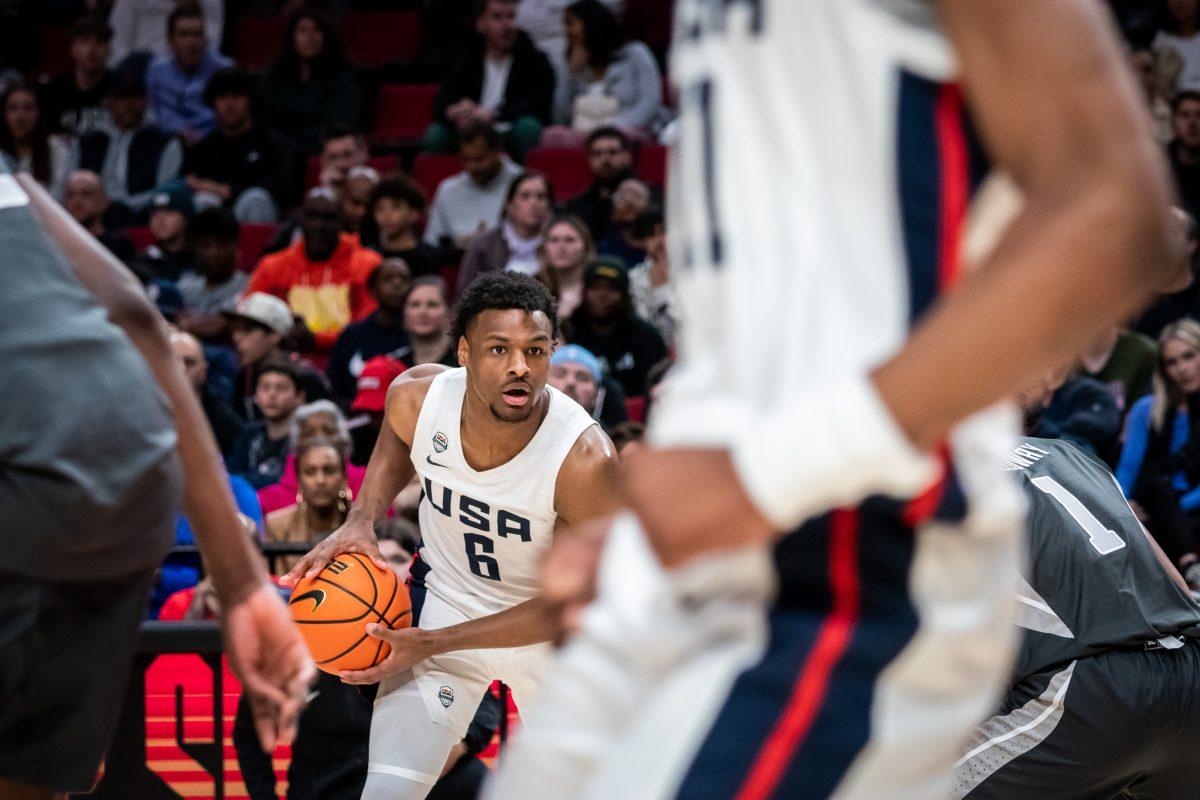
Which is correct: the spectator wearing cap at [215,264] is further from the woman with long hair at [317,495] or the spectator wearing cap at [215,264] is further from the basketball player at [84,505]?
the basketball player at [84,505]

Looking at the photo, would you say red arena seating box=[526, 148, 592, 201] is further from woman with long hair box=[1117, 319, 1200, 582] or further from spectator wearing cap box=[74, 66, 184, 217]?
woman with long hair box=[1117, 319, 1200, 582]

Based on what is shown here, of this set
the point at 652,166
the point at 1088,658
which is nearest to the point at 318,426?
the point at 652,166

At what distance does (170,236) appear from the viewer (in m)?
10.7

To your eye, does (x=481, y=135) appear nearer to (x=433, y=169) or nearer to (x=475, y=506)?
(x=433, y=169)

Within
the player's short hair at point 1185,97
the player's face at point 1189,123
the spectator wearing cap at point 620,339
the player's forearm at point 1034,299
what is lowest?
the spectator wearing cap at point 620,339

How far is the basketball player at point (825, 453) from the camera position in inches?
58.2

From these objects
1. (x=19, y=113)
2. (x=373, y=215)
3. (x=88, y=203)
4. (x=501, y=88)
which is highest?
(x=501, y=88)

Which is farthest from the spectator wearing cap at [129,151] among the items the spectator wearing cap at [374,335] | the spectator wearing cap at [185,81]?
the spectator wearing cap at [374,335]

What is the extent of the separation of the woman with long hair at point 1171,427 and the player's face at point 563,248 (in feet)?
10.1

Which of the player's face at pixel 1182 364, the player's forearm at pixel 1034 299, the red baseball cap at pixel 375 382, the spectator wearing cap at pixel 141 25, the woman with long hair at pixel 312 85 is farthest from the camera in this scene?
the spectator wearing cap at pixel 141 25

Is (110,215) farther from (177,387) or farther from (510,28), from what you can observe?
(177,387)

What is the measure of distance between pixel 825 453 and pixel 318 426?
598cm

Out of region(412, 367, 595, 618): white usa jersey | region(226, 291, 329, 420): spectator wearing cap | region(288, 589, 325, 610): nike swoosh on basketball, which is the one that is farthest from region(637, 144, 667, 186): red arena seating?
region(288, 589, 325, 610): nike swoosh on basketball

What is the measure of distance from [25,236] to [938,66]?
1.15m
